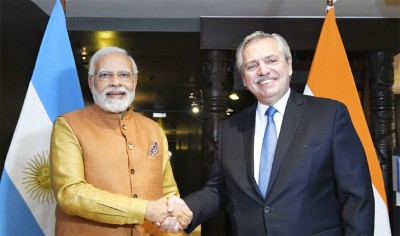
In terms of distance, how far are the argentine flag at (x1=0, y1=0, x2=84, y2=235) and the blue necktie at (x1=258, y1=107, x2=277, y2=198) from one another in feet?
4.50

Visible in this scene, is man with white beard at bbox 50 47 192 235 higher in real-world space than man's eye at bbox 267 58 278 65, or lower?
lower

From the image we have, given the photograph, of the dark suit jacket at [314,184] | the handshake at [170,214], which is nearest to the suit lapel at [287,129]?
the dark suit jacket at [314,184]

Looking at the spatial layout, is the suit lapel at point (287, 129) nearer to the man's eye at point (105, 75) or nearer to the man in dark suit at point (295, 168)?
the man in dark suit at point (295, 168)

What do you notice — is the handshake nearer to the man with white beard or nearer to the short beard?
the man with white beard

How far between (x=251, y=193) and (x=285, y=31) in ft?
9.18

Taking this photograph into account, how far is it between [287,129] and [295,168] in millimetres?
169

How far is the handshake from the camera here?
5.82ft

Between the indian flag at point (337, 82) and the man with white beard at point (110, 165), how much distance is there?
1295mm

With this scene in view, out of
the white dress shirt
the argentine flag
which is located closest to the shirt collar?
the white dress shirt

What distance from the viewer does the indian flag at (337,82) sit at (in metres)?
2.73

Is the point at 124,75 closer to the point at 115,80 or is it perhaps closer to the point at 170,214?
the point at 115,80

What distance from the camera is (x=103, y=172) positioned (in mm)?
1817

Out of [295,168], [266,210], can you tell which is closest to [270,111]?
[295,168]

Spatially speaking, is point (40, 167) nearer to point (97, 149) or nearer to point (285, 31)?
point (97, 149)
